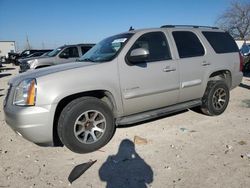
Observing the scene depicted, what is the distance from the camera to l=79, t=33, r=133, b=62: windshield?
428 centimetres

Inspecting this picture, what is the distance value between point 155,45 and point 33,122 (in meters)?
2.51

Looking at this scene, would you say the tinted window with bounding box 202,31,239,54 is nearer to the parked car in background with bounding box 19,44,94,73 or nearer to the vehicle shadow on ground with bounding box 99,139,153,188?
the vehicle shadow on ground with bounding box 99,139,153,188

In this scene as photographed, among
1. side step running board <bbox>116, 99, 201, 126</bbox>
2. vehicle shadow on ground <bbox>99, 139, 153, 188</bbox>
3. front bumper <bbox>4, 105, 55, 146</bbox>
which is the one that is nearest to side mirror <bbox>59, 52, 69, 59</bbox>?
side step running board <bbox>116, 99, 201, 126</bbox>

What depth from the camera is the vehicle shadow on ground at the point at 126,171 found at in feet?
10.1

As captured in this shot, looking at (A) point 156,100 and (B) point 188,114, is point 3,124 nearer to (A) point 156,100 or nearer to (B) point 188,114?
(A) point 156,100

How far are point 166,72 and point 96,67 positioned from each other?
1341mm

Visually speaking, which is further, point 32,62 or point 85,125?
point 32,62

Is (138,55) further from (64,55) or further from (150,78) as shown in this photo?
(64,55)

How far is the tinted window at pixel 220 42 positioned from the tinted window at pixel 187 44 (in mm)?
376

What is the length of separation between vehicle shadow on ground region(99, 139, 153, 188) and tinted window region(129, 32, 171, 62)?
1.72 m

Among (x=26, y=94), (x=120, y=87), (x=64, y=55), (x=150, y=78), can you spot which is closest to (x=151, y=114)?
(x=150, y=78)

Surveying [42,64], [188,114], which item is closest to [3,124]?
[188,114]

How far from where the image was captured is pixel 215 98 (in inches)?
214

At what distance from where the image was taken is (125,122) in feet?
13.7
